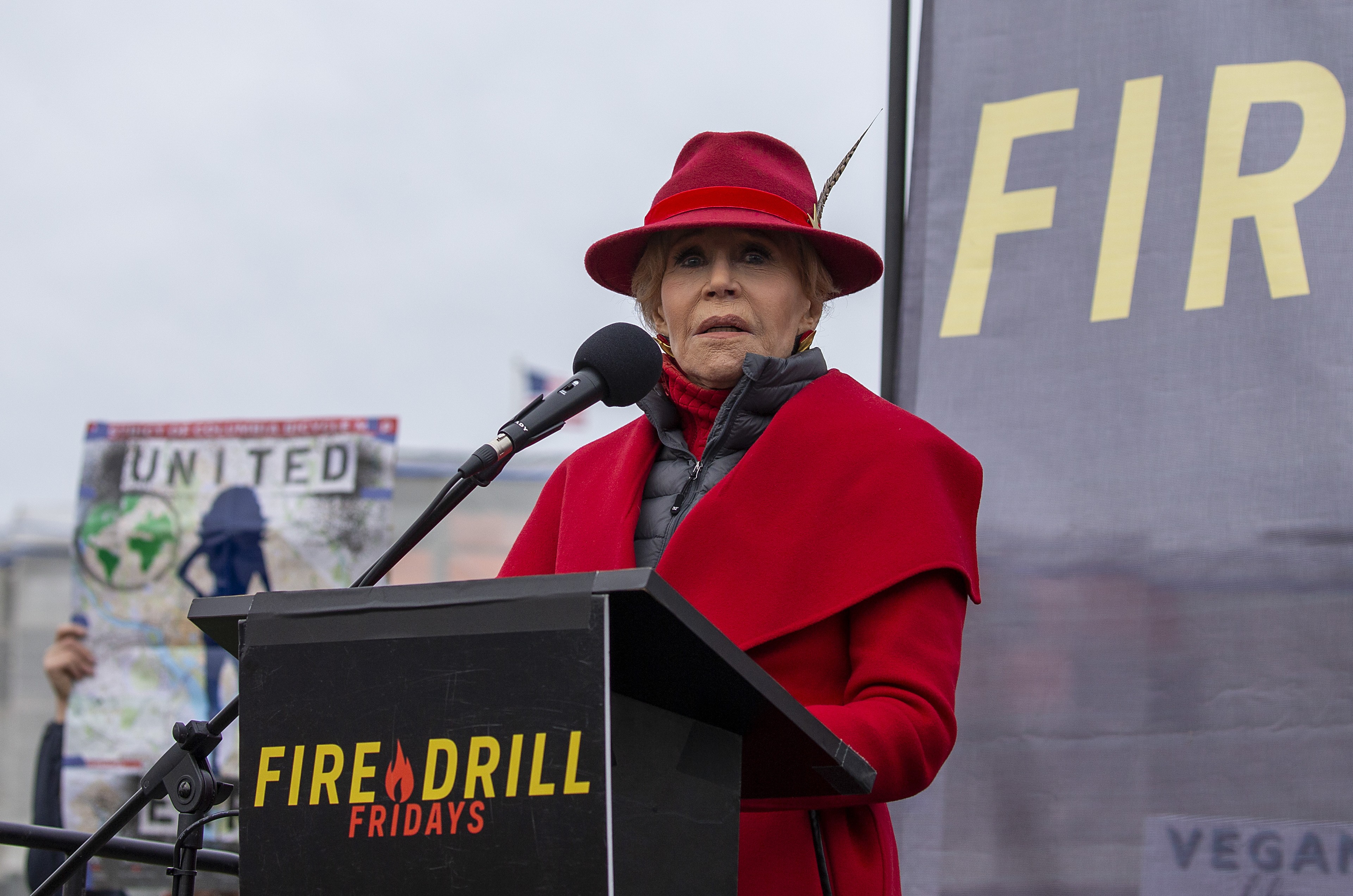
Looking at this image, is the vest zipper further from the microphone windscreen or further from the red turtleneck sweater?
the microphone windscreen

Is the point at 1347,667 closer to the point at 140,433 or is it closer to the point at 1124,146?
the point at 1124,146

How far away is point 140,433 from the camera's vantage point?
481 centimetres

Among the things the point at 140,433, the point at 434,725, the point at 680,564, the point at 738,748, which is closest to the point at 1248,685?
the point at 680,564

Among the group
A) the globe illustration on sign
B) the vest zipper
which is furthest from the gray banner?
the globe illustration on sign

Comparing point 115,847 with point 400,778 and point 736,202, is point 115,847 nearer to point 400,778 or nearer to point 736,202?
point 400,778

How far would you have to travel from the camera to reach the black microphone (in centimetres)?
151

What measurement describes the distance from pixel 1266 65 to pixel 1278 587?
1.07 m

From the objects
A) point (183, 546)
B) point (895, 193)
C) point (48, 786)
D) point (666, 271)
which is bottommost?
point (48, 786)

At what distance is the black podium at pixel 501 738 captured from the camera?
1.02 metres

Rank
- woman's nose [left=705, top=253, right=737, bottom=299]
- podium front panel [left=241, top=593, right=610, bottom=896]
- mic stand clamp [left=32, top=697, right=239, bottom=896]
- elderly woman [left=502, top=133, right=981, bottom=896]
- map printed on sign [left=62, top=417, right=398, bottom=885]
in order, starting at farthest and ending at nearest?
map printed on sign [left=62, top=417, right=398, bottom=885]
woman's nose [left=705, top=253, right=737, bottom=299]
elderly woman [left=502, top=133, right=981, bottom=896]
mic stand clamp [left=32, top=697, right=239, bottom=896]
podium front panel [left=241, top=593, right=610, bottom=896]

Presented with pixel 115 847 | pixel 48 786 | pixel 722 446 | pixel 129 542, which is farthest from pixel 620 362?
pixel 48 786

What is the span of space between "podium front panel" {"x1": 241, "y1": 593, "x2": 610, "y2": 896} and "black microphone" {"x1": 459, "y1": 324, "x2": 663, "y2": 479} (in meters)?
0.42

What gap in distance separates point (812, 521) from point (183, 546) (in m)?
3.62

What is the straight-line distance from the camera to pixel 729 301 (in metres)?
1.95
